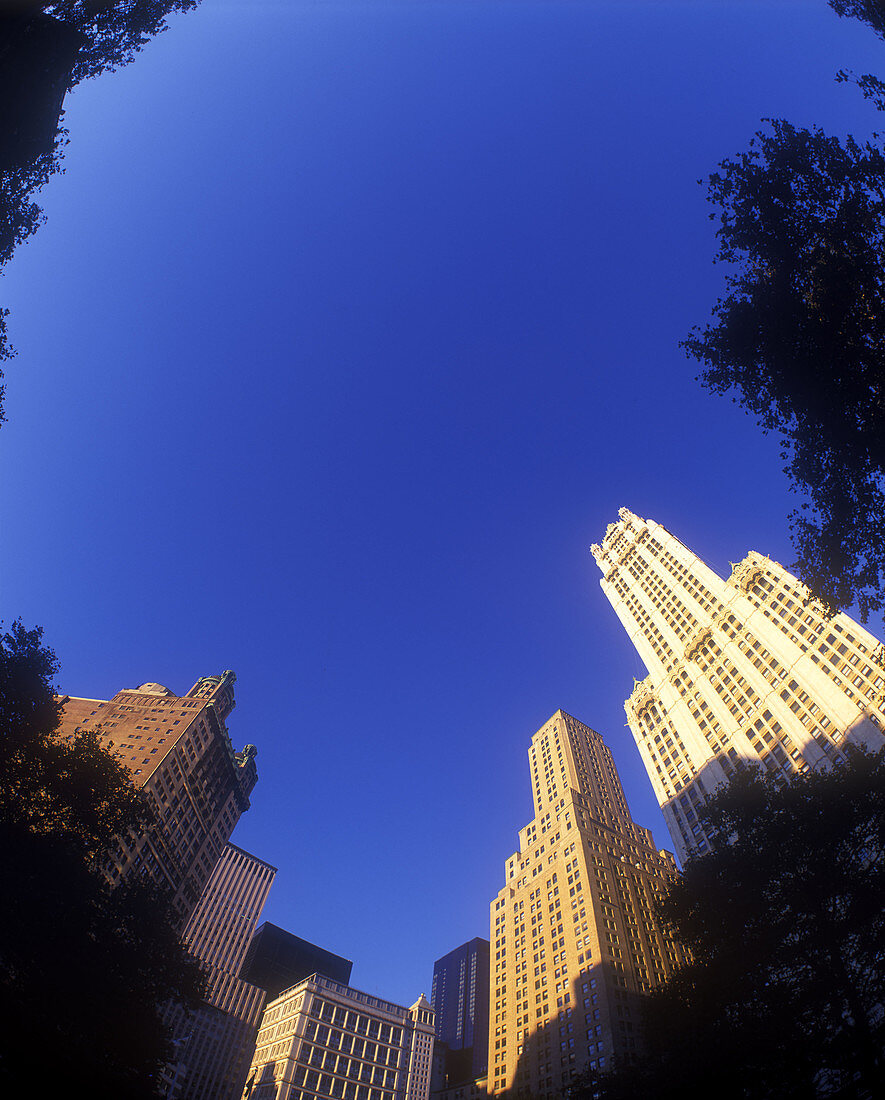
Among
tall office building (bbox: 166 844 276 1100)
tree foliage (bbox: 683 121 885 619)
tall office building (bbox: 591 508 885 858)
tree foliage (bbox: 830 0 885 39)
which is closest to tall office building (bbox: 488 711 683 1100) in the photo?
tall office building (bbox: 591 508 885 858)

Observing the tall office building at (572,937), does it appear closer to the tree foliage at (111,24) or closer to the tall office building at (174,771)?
the tall office building at (174,771)

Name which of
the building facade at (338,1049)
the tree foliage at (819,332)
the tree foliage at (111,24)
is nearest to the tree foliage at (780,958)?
the tree foliage at (819,332)

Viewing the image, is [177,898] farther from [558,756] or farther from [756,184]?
[756,184]

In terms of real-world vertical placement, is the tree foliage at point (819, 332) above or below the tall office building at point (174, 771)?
below

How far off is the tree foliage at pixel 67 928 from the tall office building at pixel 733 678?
1979 inches

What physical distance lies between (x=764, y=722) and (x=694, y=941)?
34939 mm

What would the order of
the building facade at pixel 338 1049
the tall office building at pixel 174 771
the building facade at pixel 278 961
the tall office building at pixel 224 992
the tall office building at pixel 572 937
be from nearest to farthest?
the tall office building at pixel 572 937, the tall office building at pixel 174 771, the building facade at pixel 338 1049, the tall office building at pixel 224 992, the building facade at pixel 278 961

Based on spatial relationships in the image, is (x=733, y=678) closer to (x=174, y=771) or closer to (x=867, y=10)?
(x=867, y=10)

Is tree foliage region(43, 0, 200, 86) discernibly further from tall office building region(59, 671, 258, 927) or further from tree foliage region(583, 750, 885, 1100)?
tall office building region(59, 671, 258, 927)

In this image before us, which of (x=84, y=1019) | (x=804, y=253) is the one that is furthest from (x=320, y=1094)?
(x=804, y=253)

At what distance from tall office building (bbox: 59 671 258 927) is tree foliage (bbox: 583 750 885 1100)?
61.8m

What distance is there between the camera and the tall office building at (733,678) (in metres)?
49.8

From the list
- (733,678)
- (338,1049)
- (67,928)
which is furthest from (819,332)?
(338,1049)

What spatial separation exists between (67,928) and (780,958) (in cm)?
3563
